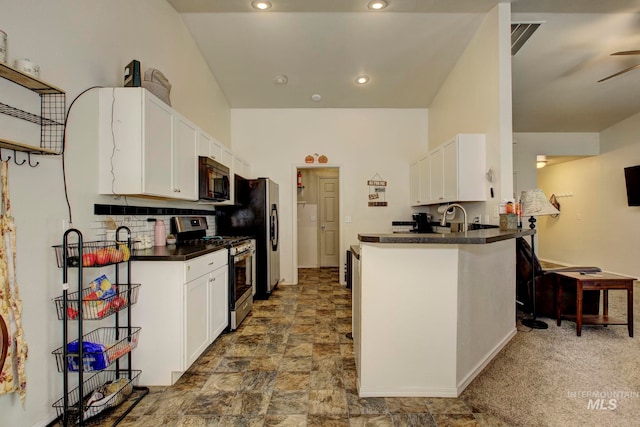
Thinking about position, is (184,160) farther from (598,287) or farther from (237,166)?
(598,287)

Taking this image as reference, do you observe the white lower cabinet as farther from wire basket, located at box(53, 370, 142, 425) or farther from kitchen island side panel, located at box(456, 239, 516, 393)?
kitchen island side panel, located at box(456, 239, 516, 393)

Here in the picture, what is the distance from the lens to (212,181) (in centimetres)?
316

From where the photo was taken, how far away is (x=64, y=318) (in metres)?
1.55

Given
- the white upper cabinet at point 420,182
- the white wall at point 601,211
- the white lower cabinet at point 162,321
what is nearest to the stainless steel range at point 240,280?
the white lower cabinet at point 162,321

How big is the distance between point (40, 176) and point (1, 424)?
1.21m

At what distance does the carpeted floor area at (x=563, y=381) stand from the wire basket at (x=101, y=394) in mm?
2153

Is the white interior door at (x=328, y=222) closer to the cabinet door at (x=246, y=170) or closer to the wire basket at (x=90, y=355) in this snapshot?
the cabinet door at (x=246, y=170)

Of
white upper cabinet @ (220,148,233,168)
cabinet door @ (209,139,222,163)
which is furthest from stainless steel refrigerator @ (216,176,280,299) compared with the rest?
cabinet door @ (209,139,222,163)

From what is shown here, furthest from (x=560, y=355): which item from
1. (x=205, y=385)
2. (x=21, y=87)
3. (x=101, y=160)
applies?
(x=21, y=87)

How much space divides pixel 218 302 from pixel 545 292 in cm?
342

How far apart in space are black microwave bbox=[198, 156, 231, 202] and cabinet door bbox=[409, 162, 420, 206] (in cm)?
301

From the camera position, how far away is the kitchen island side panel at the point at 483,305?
1.96 meters

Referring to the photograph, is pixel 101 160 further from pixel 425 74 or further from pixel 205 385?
pixel 425 74

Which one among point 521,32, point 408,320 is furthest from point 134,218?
point 521,32
